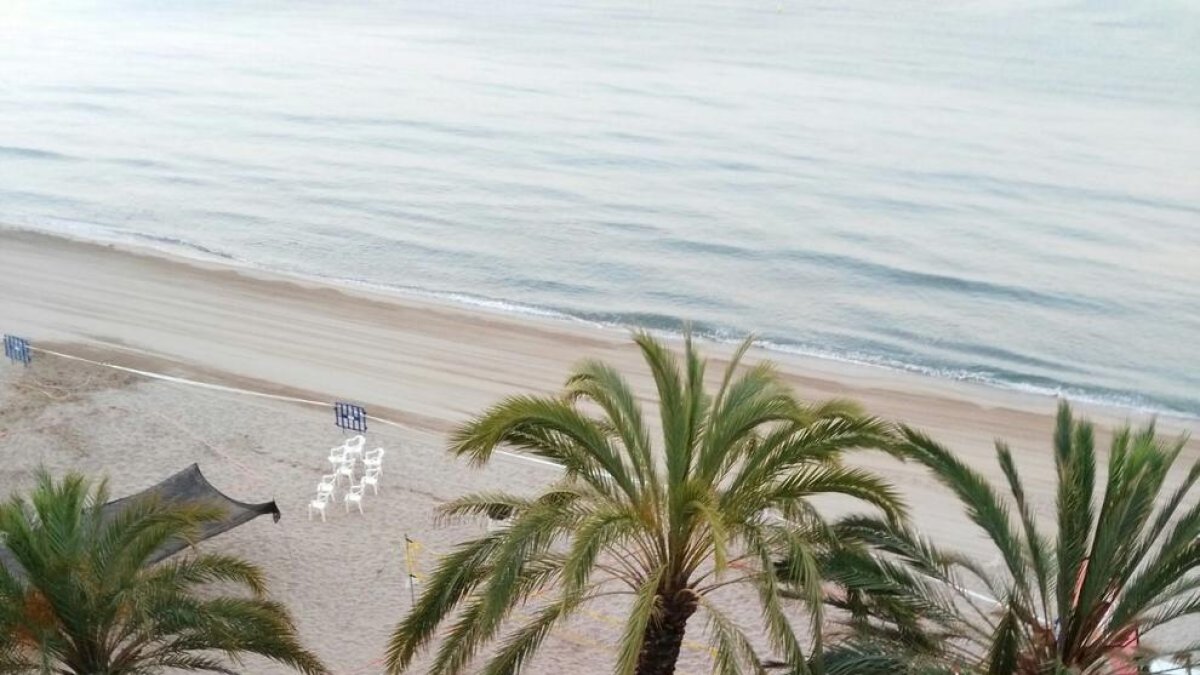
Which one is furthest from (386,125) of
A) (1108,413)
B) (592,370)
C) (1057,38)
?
(1057,38)

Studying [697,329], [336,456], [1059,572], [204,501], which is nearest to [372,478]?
[336,456]

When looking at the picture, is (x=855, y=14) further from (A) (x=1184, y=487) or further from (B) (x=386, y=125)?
(A) (x=1184, y=487)

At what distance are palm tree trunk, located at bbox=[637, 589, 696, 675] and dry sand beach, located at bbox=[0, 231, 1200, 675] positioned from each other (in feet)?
13.3

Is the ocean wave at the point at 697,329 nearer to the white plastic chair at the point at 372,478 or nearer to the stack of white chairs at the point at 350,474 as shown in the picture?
the stack of white chairs at the point at 350,474

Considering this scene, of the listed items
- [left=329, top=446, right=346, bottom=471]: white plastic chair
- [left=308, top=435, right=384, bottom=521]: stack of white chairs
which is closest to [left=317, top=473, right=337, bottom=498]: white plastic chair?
[left=308, top=435, right=384, bottom=521]: stack of white chairs

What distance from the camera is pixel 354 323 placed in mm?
27609

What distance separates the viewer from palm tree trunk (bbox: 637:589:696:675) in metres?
9.77

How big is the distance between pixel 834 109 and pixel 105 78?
129 feet

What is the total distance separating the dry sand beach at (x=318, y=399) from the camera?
15.9m

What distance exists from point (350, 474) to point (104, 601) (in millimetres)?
8271

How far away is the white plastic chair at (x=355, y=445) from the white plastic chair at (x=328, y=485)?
1.60 feet

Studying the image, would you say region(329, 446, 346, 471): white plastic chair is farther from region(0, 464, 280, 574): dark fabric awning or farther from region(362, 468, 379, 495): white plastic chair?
region(0, 464, 280, 574): dark fabric awning

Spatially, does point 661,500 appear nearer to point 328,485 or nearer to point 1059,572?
point 1059,572

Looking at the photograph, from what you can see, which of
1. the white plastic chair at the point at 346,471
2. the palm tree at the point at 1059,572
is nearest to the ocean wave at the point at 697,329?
the white plastic chair at the point at 346,471
